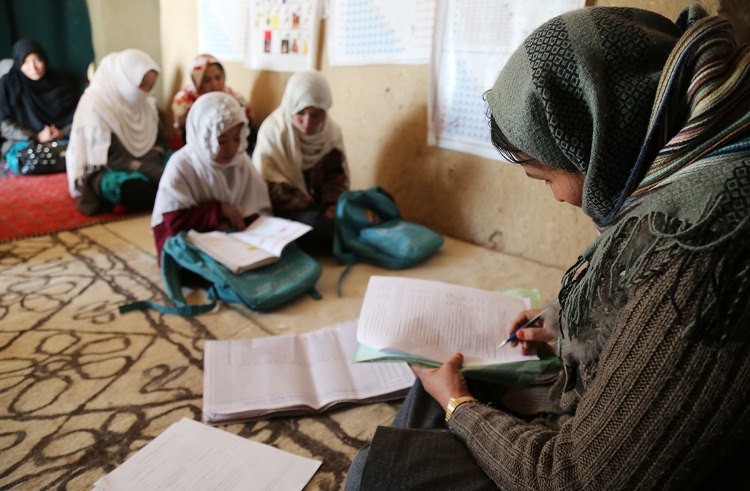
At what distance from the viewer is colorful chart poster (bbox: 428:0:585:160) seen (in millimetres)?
1929

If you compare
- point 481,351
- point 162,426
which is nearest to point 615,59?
point 481,351

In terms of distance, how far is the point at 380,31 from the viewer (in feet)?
7.87

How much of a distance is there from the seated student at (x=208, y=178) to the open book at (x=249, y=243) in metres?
0.11

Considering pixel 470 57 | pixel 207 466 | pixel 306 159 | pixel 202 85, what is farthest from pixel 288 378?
pixel 202 85

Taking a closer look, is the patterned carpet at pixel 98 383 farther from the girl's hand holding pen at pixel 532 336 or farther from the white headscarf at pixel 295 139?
the white headscarf at pixel 295 139

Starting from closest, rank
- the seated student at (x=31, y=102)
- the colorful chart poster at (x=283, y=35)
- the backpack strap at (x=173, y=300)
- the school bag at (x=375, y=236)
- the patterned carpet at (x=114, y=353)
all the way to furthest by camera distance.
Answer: the patterned carpet at (x=114, y=353) < the backpack strap at (x=173, y=300) < the school bag at (x=375, y=236) < the colorful chart poster at (x=283, y=35) < the seated student at (x=31, y=102)

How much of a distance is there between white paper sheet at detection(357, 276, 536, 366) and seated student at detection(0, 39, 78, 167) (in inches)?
124

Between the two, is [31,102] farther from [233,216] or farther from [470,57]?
[470,57]

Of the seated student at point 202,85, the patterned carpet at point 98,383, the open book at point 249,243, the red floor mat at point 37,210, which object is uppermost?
the seated student at point 202,85

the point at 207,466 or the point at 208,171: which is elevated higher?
the point at 208,171

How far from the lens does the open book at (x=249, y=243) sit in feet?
5.55

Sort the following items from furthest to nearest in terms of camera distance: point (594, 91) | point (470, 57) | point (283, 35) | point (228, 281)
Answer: point (283, 35) < point (470, 57) < point (228, 281) < point (594, 91)

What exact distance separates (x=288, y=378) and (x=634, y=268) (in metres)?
0.89

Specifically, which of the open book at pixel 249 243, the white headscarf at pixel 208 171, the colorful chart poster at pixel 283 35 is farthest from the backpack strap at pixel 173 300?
the colorful chart poster at pixel 283 35
